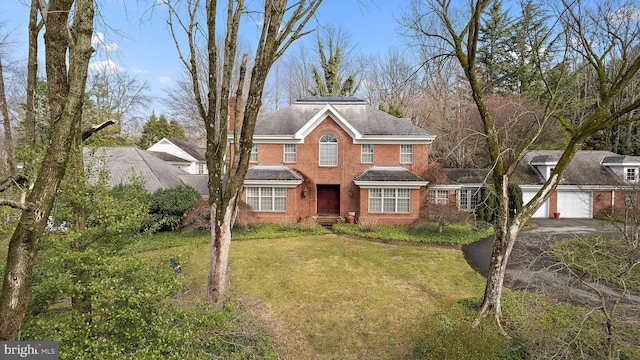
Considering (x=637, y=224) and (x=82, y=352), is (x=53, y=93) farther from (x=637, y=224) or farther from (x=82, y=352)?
(x=637, y=224)

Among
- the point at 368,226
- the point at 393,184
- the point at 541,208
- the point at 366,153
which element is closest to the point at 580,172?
the point at 541,208

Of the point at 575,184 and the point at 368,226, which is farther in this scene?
the point at 575,184

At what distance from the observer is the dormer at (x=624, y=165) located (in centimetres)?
2080

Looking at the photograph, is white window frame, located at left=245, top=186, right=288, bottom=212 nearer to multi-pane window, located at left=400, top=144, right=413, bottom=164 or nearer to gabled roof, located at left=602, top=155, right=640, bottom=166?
multi-pane window, located at left=400, top=144, right=413, bottom=164

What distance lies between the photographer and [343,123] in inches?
704

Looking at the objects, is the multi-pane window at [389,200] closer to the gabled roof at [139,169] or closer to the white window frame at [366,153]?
the white window frame at [366,153]

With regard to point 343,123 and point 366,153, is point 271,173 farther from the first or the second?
point 366,153

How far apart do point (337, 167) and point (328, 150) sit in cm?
127

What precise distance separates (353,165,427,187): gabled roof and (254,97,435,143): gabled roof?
1.93m

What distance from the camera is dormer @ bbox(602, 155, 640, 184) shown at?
20797mm

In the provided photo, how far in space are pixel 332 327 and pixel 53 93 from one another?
7.05m

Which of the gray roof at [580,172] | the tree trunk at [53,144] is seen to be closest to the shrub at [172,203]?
the tree trunk at [53,144]

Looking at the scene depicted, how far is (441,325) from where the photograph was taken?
21.9 ft

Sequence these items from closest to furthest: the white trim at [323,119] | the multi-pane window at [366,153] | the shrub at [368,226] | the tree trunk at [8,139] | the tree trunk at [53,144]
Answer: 1. the tree trunk at [53,144]
2. the tree trunk at [8,139]
3. the shrub at [368,226]
4. the white trim at [323,119]
5. the multi-pane window at [366,153]
